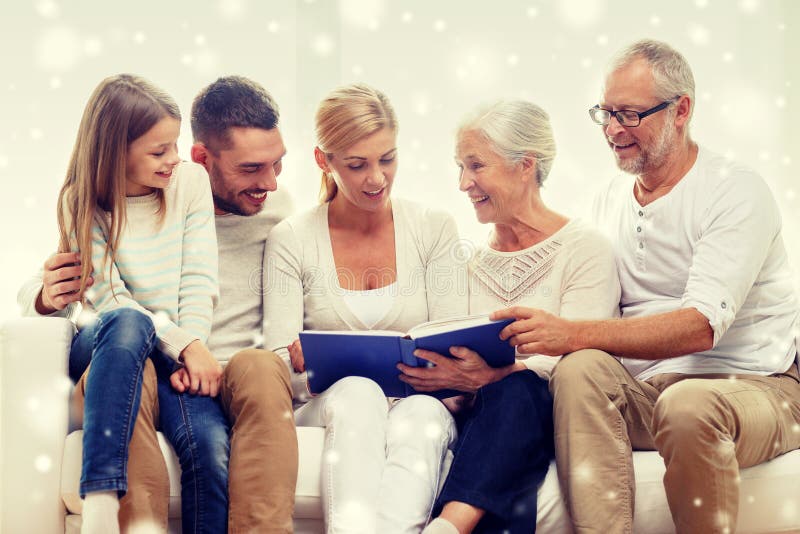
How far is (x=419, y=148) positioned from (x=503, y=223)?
96cm

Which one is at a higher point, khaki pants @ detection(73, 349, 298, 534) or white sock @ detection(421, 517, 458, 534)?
khaki pants @ detection(73, 349, 298, 534)

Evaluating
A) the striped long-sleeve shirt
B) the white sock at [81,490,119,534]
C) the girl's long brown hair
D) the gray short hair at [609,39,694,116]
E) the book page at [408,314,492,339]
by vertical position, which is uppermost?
the gray short hair at [609,39,694,116]

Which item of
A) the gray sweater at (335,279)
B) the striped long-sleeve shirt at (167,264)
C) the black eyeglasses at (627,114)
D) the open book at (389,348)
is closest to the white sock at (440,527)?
the open book at (389,348)

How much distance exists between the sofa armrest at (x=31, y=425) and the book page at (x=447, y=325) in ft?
2.43

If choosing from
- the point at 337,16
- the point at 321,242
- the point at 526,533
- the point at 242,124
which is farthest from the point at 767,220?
the point at 337,16

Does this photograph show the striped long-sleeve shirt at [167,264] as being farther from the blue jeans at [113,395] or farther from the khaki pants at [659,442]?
the khaki pants at [659,442]

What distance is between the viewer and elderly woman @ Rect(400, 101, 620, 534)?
1.76 metres

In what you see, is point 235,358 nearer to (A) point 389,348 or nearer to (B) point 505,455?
(A) point 389,348

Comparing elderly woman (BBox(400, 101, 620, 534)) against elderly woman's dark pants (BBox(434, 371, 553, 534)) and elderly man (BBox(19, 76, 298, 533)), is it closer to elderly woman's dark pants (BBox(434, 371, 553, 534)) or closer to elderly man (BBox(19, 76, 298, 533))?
elderly woman's dark pants (BBox(434, 371, 553, 534))

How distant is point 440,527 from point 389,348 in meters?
0.39

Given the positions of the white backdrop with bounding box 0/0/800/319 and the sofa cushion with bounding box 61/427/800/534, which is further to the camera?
the white backdrop with bounding box 0/0/800/319

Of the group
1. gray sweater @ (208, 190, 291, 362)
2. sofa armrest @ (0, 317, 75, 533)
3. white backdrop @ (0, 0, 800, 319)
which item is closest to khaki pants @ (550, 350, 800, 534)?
gray sweater @ (208, 190, 291, 362)

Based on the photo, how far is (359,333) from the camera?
1.85 metres

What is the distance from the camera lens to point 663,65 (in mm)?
2137
